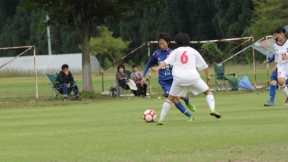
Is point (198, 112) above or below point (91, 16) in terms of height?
below

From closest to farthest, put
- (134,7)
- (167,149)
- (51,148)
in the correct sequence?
(167,149) → (51,148) → (134,7)

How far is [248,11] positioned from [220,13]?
482 cm

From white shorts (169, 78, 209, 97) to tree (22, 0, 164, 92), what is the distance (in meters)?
16.0

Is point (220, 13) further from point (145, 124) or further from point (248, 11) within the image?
point (145, 124)

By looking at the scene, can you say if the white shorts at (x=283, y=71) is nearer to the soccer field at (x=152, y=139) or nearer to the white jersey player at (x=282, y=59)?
the white jersey player at (x=282, y=59)

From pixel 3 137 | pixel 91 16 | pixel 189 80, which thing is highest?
pixel 91 16

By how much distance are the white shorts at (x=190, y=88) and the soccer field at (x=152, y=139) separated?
61 cm

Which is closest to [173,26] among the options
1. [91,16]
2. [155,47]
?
[155,47]

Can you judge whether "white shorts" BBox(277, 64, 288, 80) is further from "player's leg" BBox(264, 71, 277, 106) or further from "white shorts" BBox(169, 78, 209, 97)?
"white shorts" BBox(169, 78, 209, 97)

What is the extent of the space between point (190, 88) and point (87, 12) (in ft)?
57.0

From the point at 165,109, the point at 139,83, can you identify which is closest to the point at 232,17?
the point at 139,83

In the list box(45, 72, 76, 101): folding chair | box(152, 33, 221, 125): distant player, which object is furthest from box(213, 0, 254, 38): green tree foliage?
box(152, 33, 221, 125): distant player

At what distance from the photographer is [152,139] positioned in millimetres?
11938

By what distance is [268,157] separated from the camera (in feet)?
31.0
